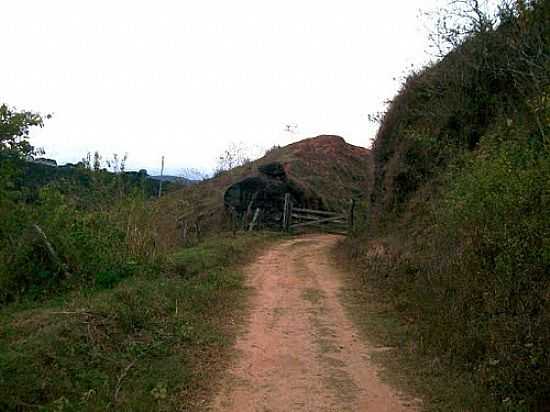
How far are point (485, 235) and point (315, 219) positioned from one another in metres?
23.5

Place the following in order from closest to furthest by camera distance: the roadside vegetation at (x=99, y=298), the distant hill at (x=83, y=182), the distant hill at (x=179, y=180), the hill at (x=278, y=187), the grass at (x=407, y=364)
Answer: the grass at (x=407, y=364)
the roadside vegetation at (x=99, y=298)
the distant hill at (x=83, y=182)
the hill at (x=278, y=187)
the distant hill at (x=179, y=180)

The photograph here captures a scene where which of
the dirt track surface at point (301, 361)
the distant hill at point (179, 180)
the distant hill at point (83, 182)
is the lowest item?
the dirt track surface at point (301, 361)

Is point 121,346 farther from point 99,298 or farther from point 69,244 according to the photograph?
point 69,244

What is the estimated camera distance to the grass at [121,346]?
6844 millimetres

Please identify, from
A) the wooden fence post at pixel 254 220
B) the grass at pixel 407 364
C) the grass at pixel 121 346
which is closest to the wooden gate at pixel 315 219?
the wooden fence post at pixel 254 220

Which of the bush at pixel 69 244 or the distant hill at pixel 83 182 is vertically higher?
the distant hill at pixel 83 182

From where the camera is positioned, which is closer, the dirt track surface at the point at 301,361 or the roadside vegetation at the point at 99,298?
the dirt track surface at the point at 301,361

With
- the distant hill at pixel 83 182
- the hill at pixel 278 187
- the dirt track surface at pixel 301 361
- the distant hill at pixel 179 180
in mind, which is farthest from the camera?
the distant hill at pixel 179 180

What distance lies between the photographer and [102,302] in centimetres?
1039

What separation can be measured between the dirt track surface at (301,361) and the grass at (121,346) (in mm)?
385

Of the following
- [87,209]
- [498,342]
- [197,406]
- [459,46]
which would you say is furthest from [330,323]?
[459,46]

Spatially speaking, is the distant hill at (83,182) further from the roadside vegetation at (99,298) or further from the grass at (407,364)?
the grass at (407,364)

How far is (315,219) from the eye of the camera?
32281 mm

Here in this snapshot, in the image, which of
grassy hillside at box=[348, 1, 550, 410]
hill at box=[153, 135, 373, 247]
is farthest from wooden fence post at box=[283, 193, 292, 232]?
grassy hillside at box=[348, 1, 550, 410]
